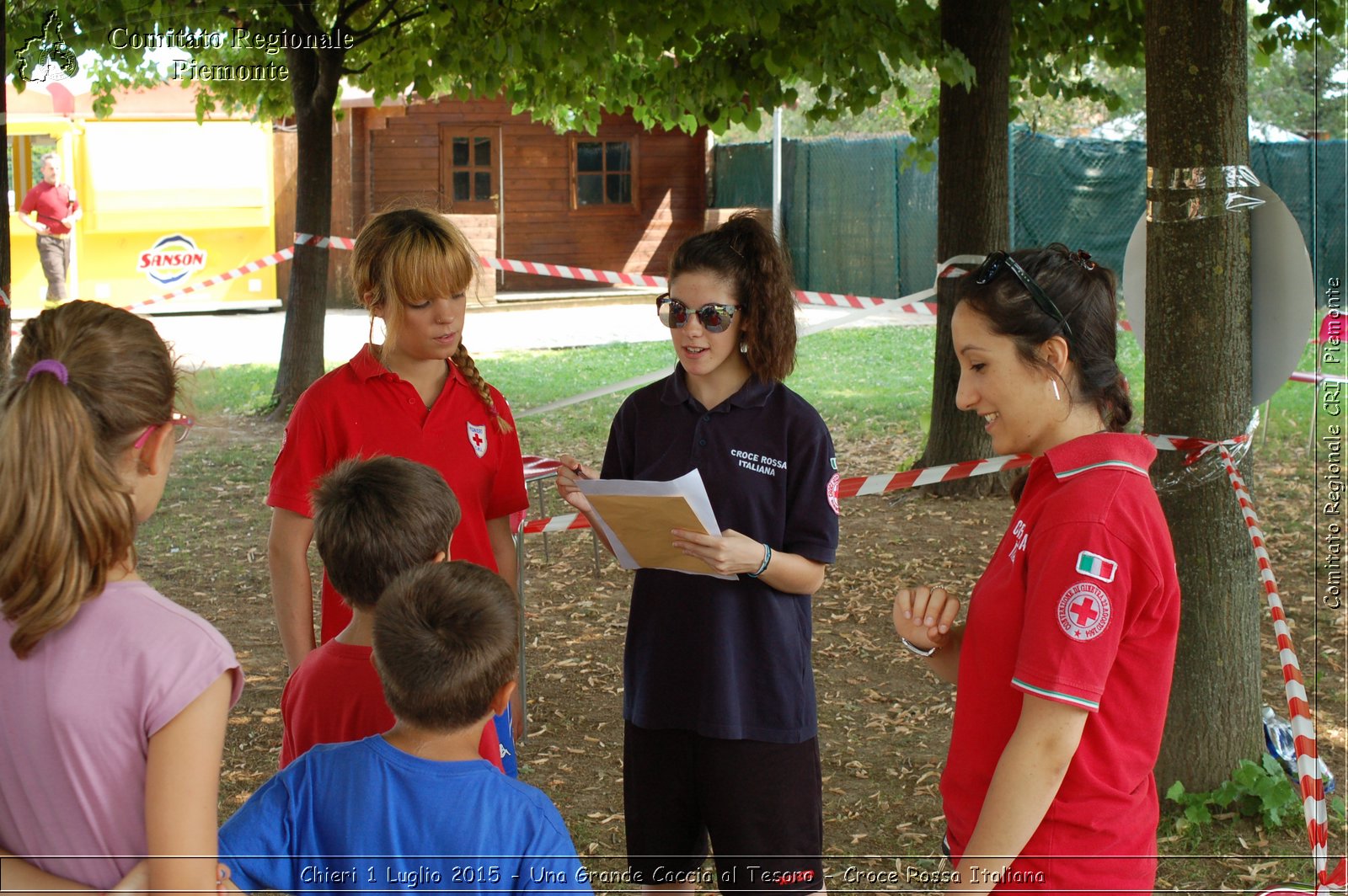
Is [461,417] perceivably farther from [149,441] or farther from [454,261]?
[149,441]

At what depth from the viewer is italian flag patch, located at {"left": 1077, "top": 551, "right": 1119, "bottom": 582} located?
1.79 metres

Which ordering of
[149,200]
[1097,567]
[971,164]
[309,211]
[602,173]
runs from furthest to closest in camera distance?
[602,173]
[149,200]
[309,211]
[971,164]
[1097,567]

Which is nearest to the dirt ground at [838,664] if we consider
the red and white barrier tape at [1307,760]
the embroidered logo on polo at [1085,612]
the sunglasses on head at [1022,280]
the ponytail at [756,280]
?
the red and white barrier tape at [1307,760]

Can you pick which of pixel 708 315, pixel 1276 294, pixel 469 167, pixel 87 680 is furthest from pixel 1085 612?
pixel 469 167

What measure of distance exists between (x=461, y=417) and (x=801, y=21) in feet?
17.3

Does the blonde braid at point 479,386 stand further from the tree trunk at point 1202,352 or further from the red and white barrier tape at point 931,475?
the tree trunk at point 1202,352

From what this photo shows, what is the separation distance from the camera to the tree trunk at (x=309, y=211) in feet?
34.1

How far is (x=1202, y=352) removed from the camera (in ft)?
12.6

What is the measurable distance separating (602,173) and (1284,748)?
2024 cm

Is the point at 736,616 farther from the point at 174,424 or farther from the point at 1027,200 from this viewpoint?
the point at 1027,200

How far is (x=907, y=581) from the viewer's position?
6762 millimetres

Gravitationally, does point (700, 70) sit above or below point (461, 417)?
above

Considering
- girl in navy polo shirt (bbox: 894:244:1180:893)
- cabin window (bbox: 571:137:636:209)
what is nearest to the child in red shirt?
girl in navy polo shirt (bbox: 894:244:1180:893)

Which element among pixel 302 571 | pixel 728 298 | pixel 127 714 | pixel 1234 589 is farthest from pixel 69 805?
pixel 1234 589
